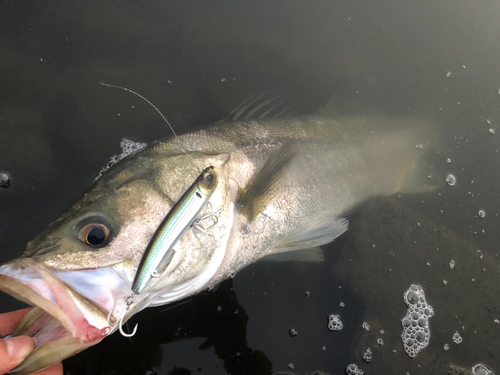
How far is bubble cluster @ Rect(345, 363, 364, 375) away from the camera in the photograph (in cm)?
230

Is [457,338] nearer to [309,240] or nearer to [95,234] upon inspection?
[309,240]

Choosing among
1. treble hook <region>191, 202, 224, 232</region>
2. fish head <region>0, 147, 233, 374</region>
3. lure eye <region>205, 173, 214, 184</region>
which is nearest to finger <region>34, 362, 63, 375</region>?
fish head <region>0, 147, 233, 374</region>

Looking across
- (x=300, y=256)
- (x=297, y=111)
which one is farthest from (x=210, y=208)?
(x=297, y=111)

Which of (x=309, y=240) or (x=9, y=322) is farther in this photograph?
(x=309, y=240)

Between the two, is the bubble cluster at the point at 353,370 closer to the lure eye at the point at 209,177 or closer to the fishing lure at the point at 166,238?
the fishing lure at the point at 166,238

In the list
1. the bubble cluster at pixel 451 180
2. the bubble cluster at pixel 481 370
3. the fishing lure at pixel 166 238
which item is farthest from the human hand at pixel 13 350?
the bubble cluster at pixel 451 180

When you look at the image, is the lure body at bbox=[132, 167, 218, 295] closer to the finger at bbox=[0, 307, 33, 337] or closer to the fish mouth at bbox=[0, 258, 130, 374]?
the fish mouth at bbox=[0, 258, 130, 374]

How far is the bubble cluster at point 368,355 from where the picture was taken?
2.36 meters

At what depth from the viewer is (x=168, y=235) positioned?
1.39 meters

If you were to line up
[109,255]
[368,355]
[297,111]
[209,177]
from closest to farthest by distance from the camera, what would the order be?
[109,255]
[209,177]
[368,355]
[297,111]

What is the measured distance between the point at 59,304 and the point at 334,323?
6.66 ft

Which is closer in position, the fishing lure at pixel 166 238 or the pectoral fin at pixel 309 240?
the fishing lure at pixel 166 238

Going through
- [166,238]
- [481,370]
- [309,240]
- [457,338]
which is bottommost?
[481,370]

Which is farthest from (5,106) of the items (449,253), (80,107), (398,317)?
(449,253)
